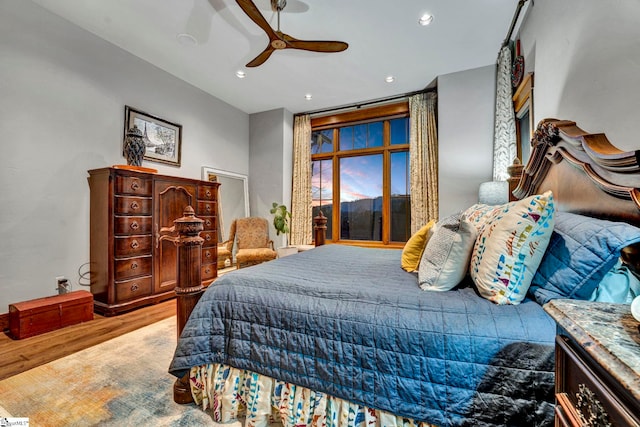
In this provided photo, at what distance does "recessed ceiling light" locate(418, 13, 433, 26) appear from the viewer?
2519mm

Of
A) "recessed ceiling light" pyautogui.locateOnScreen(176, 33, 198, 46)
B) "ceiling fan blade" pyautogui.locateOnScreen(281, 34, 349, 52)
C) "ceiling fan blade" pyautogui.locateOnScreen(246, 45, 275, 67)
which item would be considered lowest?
"ceiling fan blade" pyautogui.locateOnScreen(281, 34, 349, 52)

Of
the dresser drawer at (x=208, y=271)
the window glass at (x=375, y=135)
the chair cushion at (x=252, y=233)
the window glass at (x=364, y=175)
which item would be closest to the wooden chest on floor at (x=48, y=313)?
the dresser drawer at (x=208, y=271)

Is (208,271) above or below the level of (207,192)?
below

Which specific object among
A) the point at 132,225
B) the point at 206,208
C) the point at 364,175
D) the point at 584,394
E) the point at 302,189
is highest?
the point at 364,175

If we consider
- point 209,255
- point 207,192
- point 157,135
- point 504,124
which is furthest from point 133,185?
point 504,124

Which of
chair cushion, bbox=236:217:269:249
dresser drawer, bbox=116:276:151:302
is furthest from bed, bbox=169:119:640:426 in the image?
chair cushion, bbox=236:217:269:249

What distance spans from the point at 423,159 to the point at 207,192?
3.15 metres

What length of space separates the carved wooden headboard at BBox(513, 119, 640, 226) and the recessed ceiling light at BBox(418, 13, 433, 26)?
164 centimetres

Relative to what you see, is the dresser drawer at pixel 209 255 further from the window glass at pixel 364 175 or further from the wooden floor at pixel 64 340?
the window glass at pixel 364 175

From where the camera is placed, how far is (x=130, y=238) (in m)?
2.71

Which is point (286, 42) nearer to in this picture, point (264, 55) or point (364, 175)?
point (264, 55)

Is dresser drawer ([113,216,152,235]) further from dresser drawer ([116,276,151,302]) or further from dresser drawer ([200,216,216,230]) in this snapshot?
dresser drawer ([200,216,216,230])

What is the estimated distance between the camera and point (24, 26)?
7.82 feet

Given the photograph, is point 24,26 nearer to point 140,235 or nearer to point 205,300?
point 140,235
